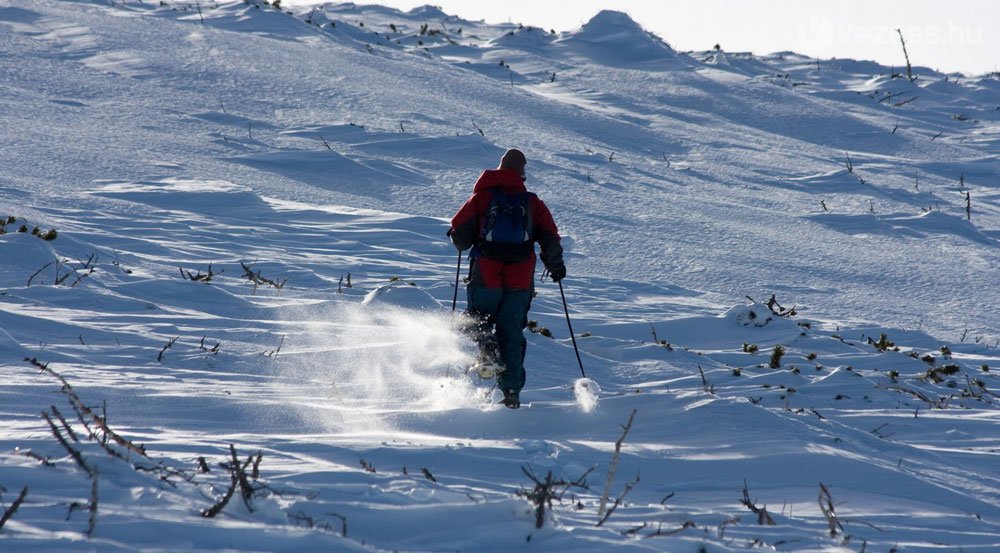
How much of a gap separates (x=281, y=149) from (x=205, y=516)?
11.3m

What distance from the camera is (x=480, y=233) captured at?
6.18m

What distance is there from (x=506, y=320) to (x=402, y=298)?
7.58 feet

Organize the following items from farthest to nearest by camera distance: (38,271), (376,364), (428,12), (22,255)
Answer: (428,12) → (22,255) → (38,271) → (376,364)

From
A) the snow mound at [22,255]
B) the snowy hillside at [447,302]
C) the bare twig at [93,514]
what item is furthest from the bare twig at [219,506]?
the snow mound at [22,255]

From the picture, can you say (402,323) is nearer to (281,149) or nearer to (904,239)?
Result: (281,149)

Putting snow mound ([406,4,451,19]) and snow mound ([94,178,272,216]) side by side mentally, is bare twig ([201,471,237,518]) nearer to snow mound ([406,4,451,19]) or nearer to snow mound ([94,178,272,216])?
snow mound ([94,178,272,216])

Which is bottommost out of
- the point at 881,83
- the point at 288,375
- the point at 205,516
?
the point at 288,375

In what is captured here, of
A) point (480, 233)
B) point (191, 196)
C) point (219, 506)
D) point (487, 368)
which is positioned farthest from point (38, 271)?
point (219, 506)

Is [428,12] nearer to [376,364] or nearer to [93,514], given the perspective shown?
[376,364]

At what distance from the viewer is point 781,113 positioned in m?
20.1

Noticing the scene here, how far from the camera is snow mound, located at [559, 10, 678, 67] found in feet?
77.4

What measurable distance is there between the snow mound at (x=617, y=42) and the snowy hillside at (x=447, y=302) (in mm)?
895

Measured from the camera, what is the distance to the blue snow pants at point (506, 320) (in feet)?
20.5

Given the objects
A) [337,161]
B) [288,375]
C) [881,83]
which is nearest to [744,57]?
[881,83]
